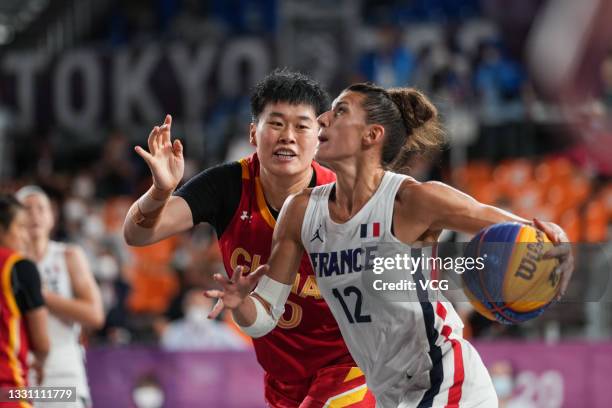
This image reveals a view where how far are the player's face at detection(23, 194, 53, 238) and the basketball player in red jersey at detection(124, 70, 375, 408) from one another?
185 centimetres

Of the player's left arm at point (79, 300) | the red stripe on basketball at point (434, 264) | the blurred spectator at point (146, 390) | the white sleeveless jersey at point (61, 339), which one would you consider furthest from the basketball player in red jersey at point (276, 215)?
the blurred spectator at point (146, 390)

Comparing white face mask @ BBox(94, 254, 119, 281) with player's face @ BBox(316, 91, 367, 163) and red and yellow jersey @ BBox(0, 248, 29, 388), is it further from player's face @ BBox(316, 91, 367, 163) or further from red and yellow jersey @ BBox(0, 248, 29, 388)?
player's face @ BBox(316, 91, 367, 163)

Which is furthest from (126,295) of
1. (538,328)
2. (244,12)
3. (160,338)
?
(244,12)

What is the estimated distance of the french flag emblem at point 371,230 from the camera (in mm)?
4117

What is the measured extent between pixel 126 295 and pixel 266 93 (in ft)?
19.2

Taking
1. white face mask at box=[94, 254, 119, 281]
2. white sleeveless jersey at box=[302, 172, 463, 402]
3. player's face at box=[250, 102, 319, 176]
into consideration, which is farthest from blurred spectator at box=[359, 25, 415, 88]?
white sleeveless jersey at box=[302, 172, 463, 402]

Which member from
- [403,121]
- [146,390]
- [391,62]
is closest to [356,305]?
[403,121]

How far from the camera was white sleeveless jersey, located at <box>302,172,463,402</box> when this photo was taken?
4.09 metres

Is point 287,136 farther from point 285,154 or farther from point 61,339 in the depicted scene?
point 61,339

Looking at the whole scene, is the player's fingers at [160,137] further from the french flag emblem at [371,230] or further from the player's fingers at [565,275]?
the player's fingers at [565,275]

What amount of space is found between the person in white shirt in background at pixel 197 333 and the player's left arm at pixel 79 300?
128 inches

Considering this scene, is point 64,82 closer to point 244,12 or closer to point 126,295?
point 244,12

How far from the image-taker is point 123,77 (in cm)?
1531

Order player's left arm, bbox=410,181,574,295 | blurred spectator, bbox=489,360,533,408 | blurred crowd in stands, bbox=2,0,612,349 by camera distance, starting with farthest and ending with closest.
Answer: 1. blurred crowd in stands, bbox=2,0,612,349
2. blurred spectator, bbox=489,360,533,408
3. player's left arm, bbox=410,181,574,295
